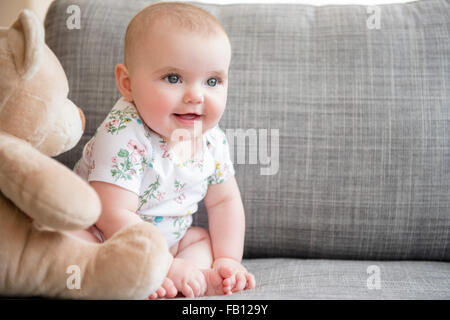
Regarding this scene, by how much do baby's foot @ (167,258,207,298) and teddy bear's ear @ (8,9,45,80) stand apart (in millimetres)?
403

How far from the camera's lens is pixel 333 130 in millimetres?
1070

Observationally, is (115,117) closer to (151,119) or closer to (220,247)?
(151,119)

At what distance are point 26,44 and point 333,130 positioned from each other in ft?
2.23

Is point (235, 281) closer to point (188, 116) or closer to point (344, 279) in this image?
point (344, 279)

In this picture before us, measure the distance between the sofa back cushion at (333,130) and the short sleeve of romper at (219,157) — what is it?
6 cm

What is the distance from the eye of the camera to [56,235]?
644mm

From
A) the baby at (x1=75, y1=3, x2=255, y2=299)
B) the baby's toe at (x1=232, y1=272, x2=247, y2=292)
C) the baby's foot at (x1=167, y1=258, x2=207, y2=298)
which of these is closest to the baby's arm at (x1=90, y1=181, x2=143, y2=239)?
the baby at (x1=75, y1=3, x2=255, y2=299)

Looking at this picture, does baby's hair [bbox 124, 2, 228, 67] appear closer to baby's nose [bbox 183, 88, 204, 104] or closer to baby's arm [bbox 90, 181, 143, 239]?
baby's nose [bbox 183, 88, 204, 104]

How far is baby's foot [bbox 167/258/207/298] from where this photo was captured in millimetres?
815

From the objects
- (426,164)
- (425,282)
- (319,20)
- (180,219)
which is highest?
(319,20)

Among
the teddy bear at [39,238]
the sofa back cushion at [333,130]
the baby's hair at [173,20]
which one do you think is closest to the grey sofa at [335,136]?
the sofa back cushion at [333,130]

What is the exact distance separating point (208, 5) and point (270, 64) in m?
0.23

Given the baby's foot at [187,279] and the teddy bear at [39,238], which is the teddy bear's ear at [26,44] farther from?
the baby's foot at [187,279]
